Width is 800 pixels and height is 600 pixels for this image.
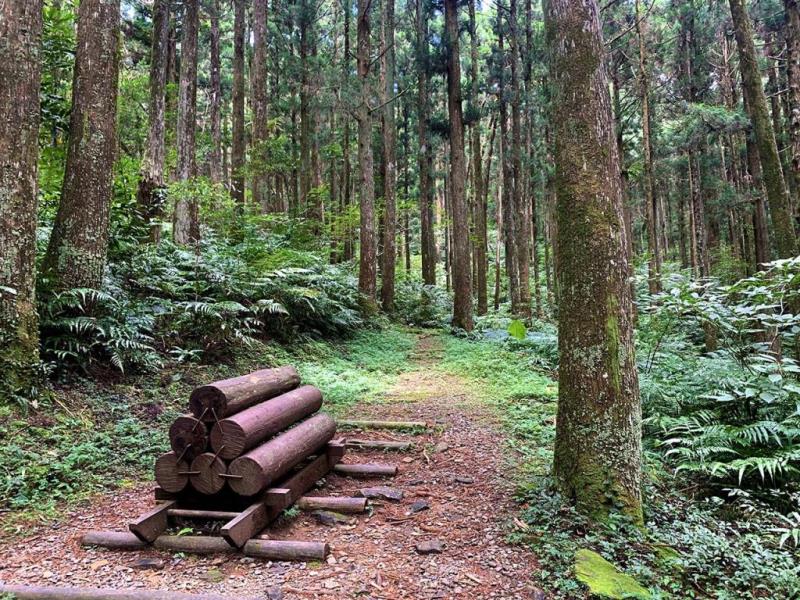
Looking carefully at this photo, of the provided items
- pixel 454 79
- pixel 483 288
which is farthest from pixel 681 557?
pixel 483 288

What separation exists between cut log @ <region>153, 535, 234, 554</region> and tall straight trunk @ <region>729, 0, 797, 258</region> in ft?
31.2

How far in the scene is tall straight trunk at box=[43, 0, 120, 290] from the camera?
266 inches

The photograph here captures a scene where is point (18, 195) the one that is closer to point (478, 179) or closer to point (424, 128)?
point (424, 128)

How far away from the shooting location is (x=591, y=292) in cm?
409

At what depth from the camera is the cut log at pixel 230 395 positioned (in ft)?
13.7

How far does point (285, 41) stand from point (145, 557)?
78.0 ft

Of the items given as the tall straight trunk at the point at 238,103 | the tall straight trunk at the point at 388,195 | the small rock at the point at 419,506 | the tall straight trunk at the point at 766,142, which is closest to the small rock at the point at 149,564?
the small rock at the point at 419,506

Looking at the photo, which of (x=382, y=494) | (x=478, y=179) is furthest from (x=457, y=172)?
(x=382, y=494)

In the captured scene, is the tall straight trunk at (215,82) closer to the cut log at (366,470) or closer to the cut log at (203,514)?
the cut log at (366,470)

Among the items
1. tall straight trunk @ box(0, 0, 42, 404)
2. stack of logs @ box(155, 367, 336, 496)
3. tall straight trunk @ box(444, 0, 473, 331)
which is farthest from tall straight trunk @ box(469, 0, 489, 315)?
stack of logs @ box(155, 367, 336, 496)

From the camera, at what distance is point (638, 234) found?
42.3 metres

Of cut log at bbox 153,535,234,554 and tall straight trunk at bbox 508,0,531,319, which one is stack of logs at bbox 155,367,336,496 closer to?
cut log at bbox 153,535,234,554

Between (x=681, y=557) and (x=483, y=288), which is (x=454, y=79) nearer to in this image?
(x=483, y=288)

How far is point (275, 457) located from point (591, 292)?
2967mm
